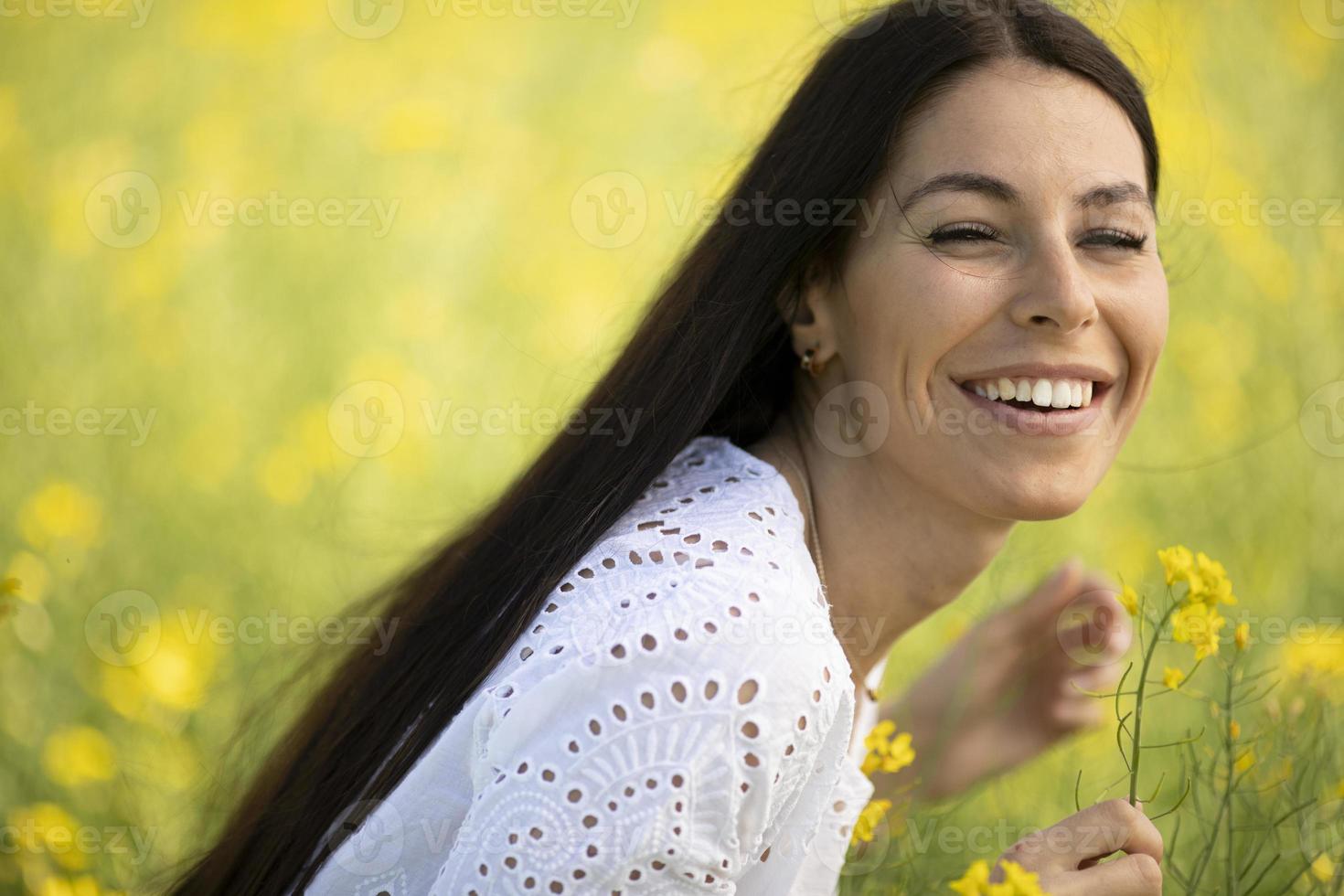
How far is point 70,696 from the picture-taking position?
2.66 m

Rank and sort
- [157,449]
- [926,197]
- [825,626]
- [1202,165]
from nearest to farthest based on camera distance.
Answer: [825,626] → [926,197] → [157,449] → [1202,165]

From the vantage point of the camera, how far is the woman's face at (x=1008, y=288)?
1657 mm

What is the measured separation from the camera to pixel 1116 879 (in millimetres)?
1466

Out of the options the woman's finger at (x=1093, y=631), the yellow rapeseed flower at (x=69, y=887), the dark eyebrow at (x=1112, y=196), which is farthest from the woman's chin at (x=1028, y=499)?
the yellow rapeseed flower at (x=69, y=887)

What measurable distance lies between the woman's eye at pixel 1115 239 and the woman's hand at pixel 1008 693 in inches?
34.9

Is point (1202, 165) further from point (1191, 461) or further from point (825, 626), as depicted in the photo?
point (825, 626)

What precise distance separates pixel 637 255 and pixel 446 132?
77 centimetres

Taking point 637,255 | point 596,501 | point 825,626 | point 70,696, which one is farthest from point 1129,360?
point 637,255

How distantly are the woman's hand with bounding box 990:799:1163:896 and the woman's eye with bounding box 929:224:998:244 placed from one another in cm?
70

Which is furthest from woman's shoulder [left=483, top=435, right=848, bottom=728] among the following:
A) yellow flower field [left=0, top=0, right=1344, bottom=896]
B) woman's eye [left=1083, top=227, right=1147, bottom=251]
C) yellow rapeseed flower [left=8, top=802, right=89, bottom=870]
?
yellow rapeseed flower [left=8, top=802, right=89, bottom=870]

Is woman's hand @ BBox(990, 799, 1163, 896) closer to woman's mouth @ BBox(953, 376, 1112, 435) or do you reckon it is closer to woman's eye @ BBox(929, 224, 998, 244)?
woman's mouth @ BBox(953, 376, 1112, 435)

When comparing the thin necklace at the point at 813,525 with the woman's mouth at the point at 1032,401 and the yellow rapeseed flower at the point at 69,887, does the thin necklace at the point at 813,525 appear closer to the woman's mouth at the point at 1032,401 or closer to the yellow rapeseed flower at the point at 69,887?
the woman's mouth at the point at 1032,401

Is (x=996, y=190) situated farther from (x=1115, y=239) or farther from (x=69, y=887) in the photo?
(x=69, y=887)

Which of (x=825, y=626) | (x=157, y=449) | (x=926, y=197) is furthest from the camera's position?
(x=157, y=449)
